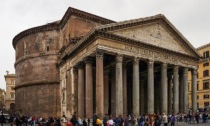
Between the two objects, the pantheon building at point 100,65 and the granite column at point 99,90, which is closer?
the granite column at point 99,90

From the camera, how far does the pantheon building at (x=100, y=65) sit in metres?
24.8

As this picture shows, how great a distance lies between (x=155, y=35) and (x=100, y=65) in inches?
312

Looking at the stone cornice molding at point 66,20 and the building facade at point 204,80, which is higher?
the stone cornice molding at point 66,20

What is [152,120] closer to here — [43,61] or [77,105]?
[77,105]

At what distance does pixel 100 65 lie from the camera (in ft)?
78.0

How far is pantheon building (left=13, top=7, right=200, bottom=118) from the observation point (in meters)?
24.8

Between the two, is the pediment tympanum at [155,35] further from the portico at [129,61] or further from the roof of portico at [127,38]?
the roof of portico at [127,38]

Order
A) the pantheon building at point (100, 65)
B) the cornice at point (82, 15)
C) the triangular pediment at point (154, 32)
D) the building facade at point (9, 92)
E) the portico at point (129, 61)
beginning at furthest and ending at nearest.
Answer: the building facade at point (9, 92)
the cornice at point (82, 15)
the triangular pediment at point (154, 32)
the pantheon building at point (100, 65)
the portico at point (129, 61)

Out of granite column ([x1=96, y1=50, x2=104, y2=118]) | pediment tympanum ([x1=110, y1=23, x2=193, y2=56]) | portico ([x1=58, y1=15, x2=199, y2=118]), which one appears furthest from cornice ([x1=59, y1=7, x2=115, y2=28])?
granite column ([x1=96, y1=50, x2=104, y2=118])

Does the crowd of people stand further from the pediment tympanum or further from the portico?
the pediment tympanum

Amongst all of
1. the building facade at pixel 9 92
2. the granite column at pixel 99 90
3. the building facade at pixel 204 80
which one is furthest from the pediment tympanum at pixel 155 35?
the building facade at pixel 9 92

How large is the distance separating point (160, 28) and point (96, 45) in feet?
28.8

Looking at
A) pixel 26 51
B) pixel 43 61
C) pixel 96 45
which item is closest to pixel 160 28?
pixel 96 45

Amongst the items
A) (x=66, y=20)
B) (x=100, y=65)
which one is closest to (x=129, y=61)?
(x=100, y=65)
